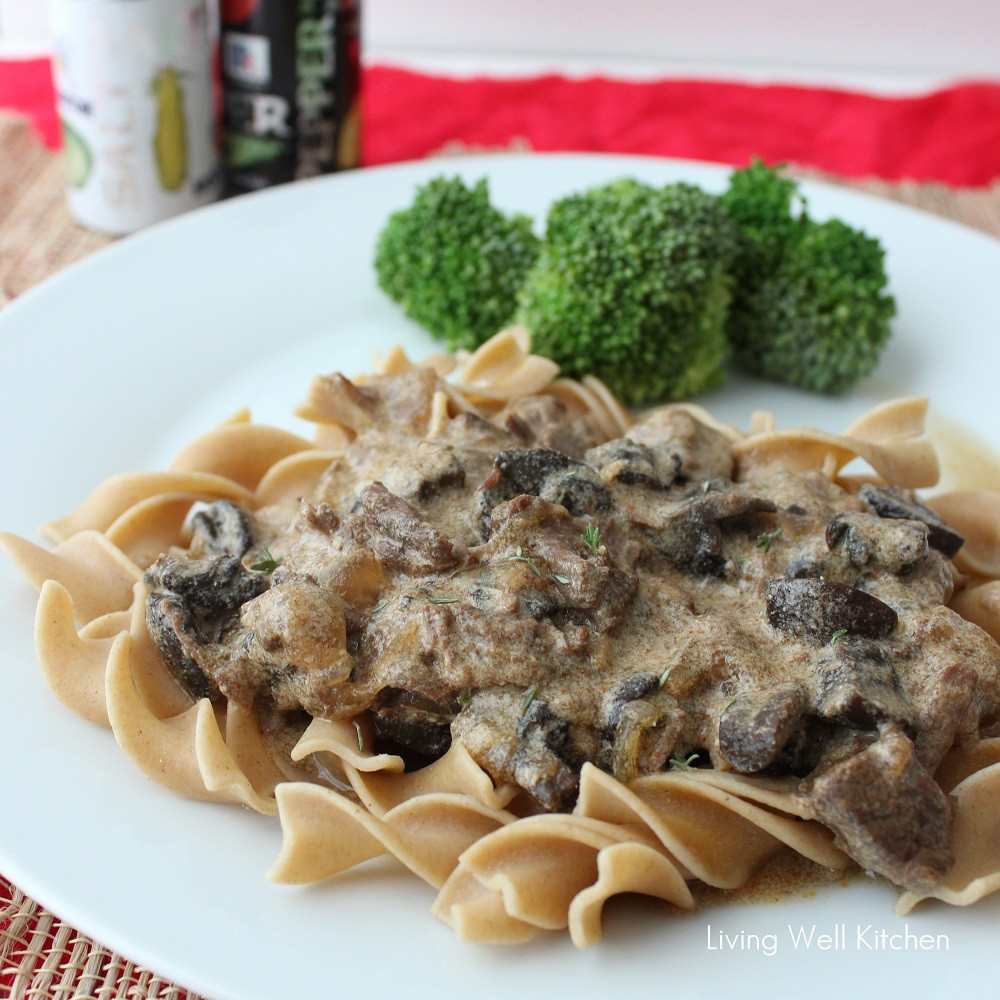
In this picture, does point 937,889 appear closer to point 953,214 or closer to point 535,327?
point 535,327

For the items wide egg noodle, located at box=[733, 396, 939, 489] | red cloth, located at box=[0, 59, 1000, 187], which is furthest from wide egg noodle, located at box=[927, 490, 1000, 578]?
red cloth, located at box=[0, 59, 1000, 187]

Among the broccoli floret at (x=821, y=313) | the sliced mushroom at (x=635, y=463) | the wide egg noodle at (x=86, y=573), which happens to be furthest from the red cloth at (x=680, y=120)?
the wide egg noodle at (x=86, y=573)

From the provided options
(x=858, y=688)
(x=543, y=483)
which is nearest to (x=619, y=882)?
(x=858, y=688)

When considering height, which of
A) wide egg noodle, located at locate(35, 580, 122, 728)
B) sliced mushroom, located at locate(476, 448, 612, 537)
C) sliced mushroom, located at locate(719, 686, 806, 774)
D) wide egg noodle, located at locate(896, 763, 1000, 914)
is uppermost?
sliced mushroom, located at locate(476, 448, 612, 537)

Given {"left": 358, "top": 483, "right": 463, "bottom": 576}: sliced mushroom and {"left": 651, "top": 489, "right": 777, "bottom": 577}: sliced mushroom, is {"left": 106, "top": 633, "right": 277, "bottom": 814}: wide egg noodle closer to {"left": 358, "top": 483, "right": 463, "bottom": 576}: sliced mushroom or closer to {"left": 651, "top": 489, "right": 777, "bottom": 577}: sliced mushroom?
{"left": 358, "top": 483, "right": 463, "bottom": 576}: sliced mushroom

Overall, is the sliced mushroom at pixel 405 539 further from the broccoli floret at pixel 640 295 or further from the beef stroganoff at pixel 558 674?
the broccoli floret at pixel 640 295

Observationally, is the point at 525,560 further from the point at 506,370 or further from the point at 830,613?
the point at 506,370
